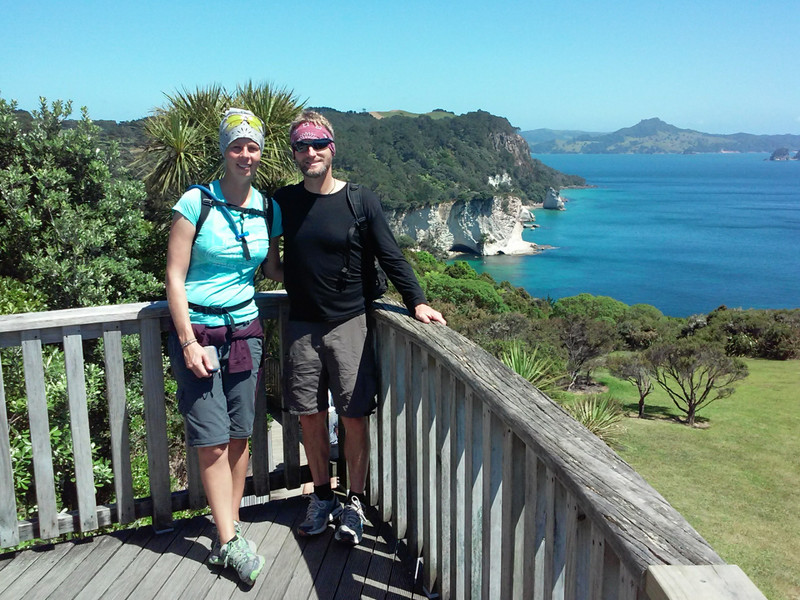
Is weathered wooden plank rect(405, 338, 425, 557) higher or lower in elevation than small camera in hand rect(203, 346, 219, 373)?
lower

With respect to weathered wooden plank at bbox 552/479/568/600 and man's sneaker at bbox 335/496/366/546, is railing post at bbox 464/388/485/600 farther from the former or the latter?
man's sneaker at bbox 335/496/366/546

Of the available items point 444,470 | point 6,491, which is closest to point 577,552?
point 444,470

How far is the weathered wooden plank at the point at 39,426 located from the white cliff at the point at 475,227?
109m

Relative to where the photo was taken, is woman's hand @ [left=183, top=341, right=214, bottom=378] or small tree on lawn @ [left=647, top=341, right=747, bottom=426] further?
small tree on lawn @ [left=647, top=341, right=747, bottom=426]

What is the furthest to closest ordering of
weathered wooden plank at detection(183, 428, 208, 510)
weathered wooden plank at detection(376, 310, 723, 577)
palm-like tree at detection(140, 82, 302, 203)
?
palm-like tree at detection(140, 82, 302, 203)
weathered wooden plank at detection(183, 428, 208, 510)
weathered wooden plank at detection(376, 310, 723, 577)

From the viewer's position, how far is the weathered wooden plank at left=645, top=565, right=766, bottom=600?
0.91 metres

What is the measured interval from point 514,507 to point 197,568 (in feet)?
4.61

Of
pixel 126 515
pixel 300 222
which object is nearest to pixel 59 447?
pixel 126 515

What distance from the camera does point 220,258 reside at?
2.41 metres

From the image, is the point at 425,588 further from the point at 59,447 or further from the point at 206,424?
the point at 59,447

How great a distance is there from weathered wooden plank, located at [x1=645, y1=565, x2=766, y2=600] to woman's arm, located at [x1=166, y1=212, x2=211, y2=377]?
173 cm

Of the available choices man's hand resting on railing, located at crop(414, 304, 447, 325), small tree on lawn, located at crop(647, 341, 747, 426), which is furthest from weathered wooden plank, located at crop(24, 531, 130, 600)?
small tree on lawn, located at crop(647, 341, 747, 426)

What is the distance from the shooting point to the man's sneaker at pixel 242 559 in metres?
2.45

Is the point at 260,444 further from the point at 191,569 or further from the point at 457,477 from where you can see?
the point at 457,477
